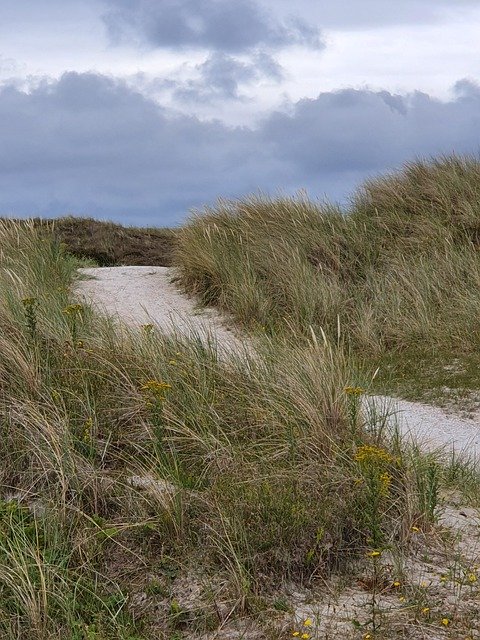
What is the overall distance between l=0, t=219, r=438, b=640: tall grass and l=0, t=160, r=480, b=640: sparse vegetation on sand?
0.01 meters

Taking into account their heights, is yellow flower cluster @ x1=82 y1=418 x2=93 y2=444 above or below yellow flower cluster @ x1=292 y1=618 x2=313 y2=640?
above

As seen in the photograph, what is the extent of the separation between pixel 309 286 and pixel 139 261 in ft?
23.6

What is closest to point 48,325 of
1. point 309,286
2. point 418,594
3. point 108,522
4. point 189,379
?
Answer: point 189,379

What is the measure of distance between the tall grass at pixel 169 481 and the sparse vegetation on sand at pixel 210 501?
0.01 meters

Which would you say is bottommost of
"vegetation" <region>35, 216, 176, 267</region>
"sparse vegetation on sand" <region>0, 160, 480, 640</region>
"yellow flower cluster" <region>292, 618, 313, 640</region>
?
"yellow flower cluster" <region>292, 618, 313, 640</region>

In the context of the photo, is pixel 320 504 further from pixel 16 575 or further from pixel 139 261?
pixel 139 261

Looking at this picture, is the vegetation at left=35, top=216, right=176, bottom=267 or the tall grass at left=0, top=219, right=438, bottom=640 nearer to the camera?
the tall grass at left=0, top=219, right=438, bottom=640

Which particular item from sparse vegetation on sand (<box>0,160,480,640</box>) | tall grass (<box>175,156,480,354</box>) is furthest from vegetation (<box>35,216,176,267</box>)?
sparse vegetation on sand (<box>0,160,480,640</box>)

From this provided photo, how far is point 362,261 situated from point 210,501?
30.6 ft

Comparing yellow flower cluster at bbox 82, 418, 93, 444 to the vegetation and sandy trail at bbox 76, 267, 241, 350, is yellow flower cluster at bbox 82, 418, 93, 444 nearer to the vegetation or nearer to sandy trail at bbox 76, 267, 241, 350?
sandy trail at bbox 76, 267, 241, 350

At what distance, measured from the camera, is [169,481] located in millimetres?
4703

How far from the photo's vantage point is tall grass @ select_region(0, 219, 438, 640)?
3.89 m

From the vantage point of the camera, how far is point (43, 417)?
5203 mm

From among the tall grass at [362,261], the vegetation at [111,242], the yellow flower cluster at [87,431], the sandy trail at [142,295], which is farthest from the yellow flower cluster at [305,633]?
the vegetation at [111,242]
